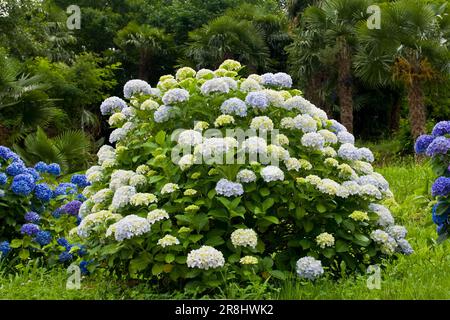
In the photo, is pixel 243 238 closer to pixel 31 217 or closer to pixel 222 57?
pixel 31 217

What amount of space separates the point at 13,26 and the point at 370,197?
1325 cm

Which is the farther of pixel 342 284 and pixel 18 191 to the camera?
pixel 18 191

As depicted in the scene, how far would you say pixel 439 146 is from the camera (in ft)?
13.7

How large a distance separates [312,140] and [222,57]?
1431 centimetres

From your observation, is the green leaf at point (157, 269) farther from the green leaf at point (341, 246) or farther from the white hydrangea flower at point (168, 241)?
the green leaf at point (341, 246)

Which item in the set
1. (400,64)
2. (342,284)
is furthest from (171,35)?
(342,284)

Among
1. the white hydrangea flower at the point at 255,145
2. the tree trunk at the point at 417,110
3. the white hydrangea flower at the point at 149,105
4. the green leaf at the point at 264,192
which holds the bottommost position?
the green leaf at the point at 264,192

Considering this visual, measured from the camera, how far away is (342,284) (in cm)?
405

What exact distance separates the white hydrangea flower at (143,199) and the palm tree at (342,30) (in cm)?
1134

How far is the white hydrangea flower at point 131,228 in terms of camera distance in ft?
12.0

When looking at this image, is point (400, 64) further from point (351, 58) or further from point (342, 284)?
point (342, 284)

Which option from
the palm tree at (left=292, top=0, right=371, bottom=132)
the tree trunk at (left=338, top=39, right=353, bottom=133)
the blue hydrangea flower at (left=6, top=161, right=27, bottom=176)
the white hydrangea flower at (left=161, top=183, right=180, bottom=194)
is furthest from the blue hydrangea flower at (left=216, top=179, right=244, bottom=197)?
the tree trunk at (left=338, top=39, right=353, bottom=133)

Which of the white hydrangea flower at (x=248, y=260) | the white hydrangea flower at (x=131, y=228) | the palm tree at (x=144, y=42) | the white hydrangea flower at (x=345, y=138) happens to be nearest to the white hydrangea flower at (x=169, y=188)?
the white hydrangea flower at (x=131, y=228)
